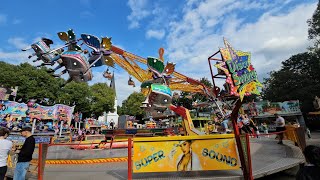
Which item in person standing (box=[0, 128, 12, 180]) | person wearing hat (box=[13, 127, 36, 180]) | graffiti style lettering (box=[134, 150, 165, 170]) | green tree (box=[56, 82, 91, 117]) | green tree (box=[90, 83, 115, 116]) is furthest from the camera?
green tree (box=[90, 83, 115, 116])

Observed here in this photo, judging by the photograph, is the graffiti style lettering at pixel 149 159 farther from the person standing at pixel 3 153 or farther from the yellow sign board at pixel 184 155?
the person standing at pixel 3 153

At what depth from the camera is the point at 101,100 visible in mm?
54031

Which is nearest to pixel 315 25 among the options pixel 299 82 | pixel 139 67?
pixel 299 82

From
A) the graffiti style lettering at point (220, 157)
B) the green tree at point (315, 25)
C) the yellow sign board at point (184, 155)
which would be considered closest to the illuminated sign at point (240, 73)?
the yellow sign board at point (184, 155)

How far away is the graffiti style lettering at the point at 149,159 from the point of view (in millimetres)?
6191

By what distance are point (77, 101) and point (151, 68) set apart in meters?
41.5

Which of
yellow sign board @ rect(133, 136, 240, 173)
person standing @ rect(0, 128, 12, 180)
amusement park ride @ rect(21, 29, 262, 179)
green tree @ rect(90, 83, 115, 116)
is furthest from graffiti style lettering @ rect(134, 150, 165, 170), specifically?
green tree @ rect(90, 83, 115, 116)

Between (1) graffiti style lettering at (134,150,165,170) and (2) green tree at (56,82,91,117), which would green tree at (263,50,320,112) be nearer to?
(1) graffiti style lettering at (134,150,165,170)

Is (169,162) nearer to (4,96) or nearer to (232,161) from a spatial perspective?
(232,161)

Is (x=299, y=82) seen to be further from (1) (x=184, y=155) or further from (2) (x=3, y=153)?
(2) (x=3, y=153)

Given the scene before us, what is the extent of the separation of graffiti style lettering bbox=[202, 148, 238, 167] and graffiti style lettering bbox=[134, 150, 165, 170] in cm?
117

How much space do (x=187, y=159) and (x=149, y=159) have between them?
102 cm

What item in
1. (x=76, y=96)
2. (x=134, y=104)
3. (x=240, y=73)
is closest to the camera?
(x=240, y=73)

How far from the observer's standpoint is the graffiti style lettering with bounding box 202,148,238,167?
628 centimetres
